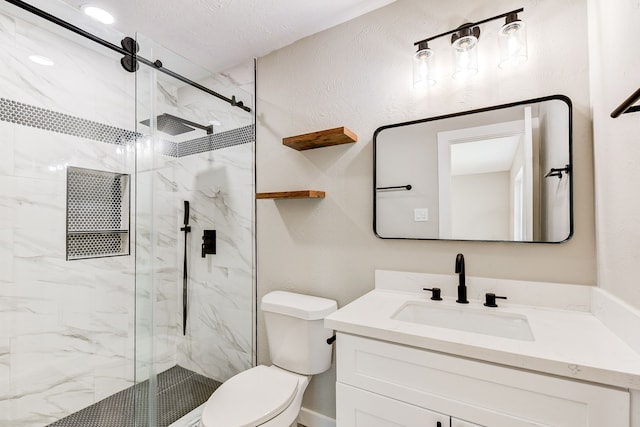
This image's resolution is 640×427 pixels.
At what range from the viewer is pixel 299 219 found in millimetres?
1862

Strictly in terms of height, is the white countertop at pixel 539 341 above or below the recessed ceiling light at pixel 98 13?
below

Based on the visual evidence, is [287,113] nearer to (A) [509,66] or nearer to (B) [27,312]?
(A) [509,66]

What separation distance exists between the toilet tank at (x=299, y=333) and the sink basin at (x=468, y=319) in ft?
1.48

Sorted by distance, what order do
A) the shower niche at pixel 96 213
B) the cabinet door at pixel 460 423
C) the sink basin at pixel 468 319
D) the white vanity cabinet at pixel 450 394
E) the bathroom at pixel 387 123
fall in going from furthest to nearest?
the shower niche at pixel 96 213, the sink basin at pixel 468 319, the bathroom at pixel 387 123, the cabinet door at pixel 460 423, the white vanity cabinet at pixel 450 394

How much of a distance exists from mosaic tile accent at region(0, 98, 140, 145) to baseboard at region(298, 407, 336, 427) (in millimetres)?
1870

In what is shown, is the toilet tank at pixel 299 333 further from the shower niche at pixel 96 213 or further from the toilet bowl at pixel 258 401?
the shower niche at pixel 96 213

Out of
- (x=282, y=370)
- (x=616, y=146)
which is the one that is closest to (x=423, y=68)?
(x=616, y=146)

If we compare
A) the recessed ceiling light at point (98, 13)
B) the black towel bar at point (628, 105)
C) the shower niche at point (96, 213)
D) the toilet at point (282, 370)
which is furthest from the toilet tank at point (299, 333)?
the recessed ceiling light at point (98, 13)

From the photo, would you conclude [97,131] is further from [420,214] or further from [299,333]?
[420,214]

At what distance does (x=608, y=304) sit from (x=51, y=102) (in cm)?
283

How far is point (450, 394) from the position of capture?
94 centimetres

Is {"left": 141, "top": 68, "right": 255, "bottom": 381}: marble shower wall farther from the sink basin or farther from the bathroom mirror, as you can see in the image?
the sink basin

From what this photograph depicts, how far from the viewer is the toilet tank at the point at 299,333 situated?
5.13 feet

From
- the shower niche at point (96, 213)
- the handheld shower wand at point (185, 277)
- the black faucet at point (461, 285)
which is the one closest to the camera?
the black faucet at point (461, 285)
